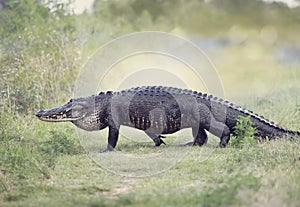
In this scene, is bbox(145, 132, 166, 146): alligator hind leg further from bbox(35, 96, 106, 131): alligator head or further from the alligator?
bbox(35, 96, 106, 131): alligator head

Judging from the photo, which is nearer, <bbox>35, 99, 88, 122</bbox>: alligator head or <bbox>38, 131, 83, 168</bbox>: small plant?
<bbox>38, 131, 83, 168</bbox>: small plant

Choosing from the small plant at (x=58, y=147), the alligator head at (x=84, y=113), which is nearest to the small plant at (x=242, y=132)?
the alligator head at (x=84, y=113)

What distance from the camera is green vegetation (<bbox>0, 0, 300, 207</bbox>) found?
5.43m

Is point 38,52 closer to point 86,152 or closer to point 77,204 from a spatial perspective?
point 86,152

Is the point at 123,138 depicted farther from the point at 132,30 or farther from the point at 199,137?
the point at 132,30

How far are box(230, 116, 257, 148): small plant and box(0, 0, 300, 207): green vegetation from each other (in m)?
0.02

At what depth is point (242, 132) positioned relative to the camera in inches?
311

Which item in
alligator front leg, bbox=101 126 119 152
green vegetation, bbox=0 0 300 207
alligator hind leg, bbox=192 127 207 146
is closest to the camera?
green vegetation, bbox=0 0 300 207

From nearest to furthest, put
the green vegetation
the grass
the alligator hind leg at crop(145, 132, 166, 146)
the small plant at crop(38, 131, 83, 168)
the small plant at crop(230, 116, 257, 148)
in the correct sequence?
the grass → the green vegetation → the small plant at crop(38, 131, 83, 168) → the small plant at crop(230, 116, 257, 148) → the alligator hind leg at crop(145, 132, 166, 146)

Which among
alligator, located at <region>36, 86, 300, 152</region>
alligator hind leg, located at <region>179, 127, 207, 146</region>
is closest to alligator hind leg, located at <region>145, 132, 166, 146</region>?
alligator, located at <region>36, 86, 300, 152</region>

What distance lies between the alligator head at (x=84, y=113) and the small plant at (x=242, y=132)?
72.2 inches

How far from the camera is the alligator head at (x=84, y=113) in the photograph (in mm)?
8203

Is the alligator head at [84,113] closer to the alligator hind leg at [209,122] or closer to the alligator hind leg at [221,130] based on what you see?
the alligator hind leg at [209,122]

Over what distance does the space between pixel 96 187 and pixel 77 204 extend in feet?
2.58
